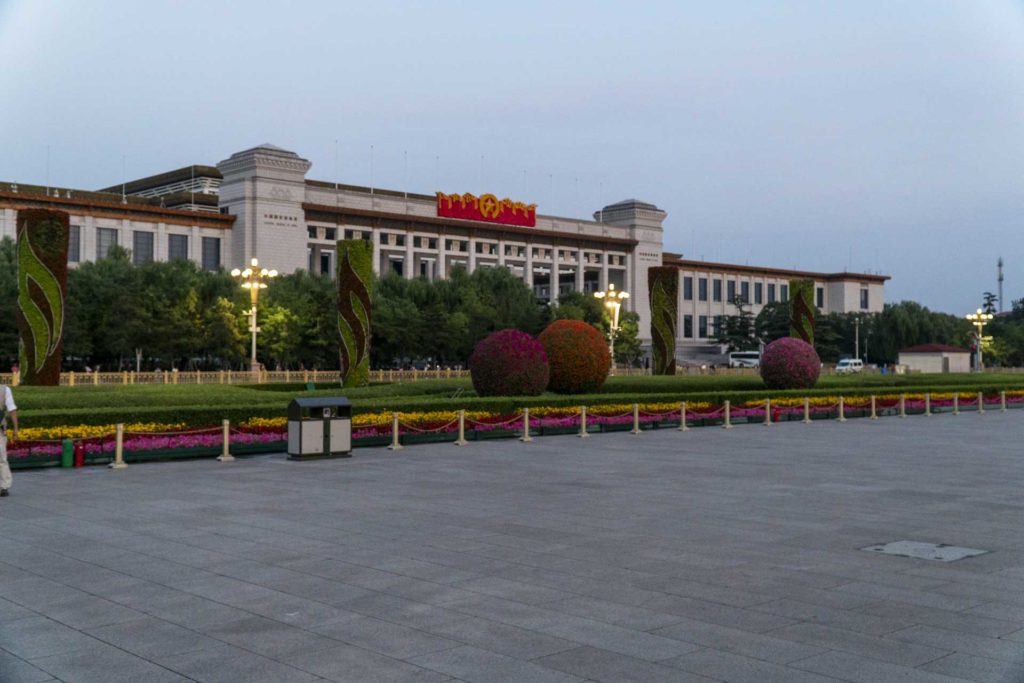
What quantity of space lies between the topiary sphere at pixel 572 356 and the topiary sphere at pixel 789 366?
924cm

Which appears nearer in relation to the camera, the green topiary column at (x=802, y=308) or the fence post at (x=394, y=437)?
the fence post at (x=394, y=437)

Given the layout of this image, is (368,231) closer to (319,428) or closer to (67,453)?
(319,428)

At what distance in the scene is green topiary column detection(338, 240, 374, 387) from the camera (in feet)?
120

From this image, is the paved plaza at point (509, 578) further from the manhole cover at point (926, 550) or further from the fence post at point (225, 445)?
the fence post at point (225, 445)

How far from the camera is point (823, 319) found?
9800 cm

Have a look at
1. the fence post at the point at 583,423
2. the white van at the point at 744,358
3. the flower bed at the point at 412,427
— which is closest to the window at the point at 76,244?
the flower bed at the point at 412,427

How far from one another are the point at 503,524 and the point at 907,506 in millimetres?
5561

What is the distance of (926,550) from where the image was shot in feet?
32.9

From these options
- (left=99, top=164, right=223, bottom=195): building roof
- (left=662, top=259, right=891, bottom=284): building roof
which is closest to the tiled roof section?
(left=662, top=259, right=891, bottom=284): building roof

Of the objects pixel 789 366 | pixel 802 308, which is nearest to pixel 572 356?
pixel 789 366

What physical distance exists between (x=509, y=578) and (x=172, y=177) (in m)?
90.2

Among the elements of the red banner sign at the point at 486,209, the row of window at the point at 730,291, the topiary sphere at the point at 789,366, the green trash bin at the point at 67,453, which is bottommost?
the green trash bin at the point at 67,453

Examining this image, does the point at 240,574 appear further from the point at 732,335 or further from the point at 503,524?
the point at 732,335

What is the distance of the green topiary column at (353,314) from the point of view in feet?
120
